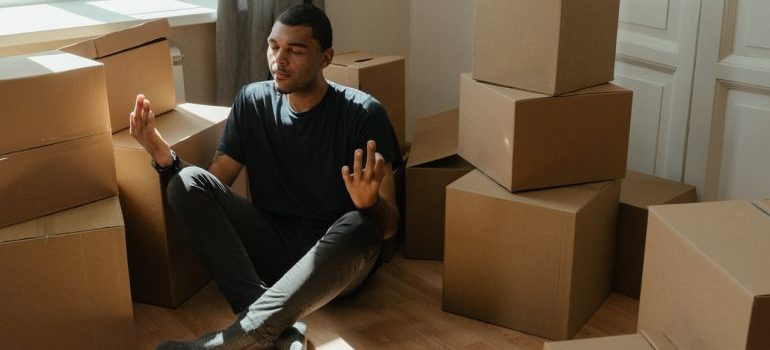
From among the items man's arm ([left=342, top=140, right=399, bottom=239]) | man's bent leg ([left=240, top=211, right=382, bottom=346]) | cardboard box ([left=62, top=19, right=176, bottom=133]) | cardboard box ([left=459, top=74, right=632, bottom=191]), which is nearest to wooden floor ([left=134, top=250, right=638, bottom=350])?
man's bent leg ([left=240, top=211, right=382, bottom=346])

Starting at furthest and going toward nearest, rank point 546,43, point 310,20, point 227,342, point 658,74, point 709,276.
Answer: point 658,74
point 310,20
point 546,43
point 227,342
point 709,276

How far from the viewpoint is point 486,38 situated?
2350 mm

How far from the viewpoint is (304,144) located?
2385mm

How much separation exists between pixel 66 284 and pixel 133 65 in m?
0.66

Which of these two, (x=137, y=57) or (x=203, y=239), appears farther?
(x=137, y=57)

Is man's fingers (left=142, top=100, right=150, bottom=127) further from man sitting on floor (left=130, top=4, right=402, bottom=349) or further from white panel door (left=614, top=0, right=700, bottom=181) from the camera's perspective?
white panel door (left=614, top=0, right=700, bottom=181)

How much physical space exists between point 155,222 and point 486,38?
99cm

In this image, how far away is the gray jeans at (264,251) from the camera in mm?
2127

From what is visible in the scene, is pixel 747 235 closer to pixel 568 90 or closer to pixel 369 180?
pixel 568 90

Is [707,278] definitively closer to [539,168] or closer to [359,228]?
[539,168]

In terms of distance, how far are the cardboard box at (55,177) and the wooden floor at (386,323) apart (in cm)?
39

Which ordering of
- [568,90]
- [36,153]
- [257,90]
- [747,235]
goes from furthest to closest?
[257,90]
[568,90]
[36,153]
[747,235]

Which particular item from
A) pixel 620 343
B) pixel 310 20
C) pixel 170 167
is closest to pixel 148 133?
pixel 170 167

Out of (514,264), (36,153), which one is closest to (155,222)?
(36,153)
